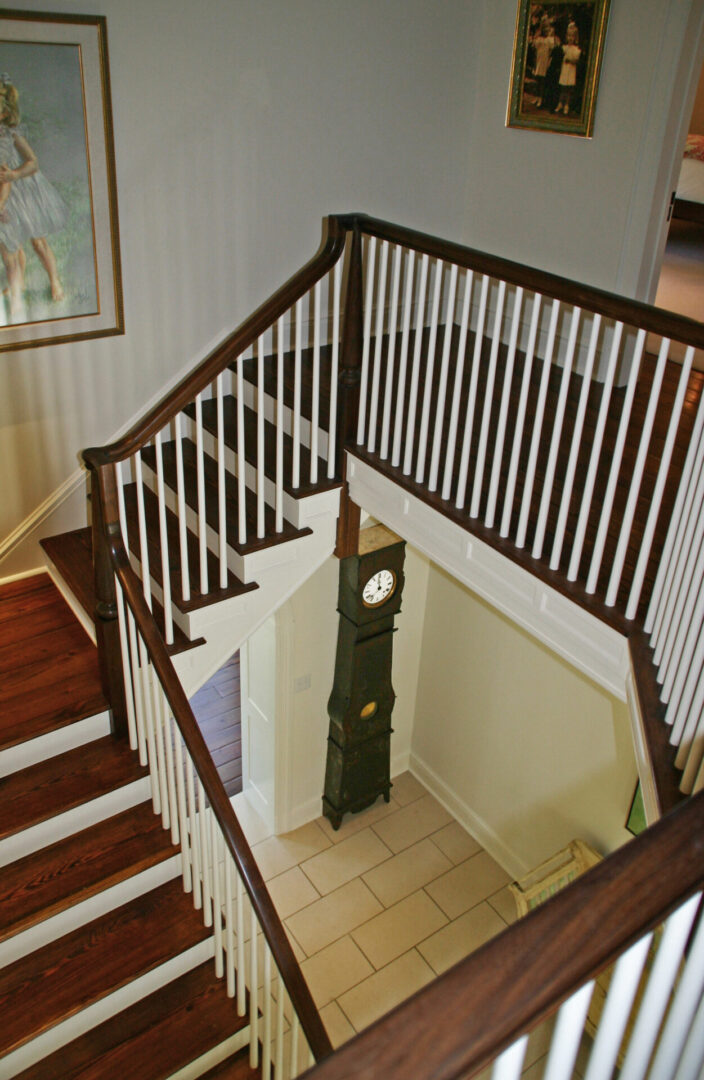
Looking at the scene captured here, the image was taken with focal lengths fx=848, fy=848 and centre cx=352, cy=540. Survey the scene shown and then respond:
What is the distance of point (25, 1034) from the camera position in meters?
2.66

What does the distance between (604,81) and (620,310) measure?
2194 millimetres

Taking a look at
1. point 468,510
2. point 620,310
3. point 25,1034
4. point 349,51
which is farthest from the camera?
point 349,51

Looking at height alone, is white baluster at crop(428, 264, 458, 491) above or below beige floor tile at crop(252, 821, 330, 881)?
above

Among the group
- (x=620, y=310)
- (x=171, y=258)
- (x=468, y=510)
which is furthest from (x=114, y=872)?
(x=171, y=258)

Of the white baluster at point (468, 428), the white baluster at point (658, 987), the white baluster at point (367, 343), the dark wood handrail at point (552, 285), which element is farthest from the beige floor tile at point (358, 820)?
the white baluster at point (658, 987)

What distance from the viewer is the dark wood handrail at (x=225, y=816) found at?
2.50 m

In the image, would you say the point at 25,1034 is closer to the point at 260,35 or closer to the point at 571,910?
the point at 571,910

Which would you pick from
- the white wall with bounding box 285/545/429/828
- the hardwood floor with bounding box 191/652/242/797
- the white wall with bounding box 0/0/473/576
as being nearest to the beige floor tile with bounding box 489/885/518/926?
the white wall with bounding box 285/545/429/828

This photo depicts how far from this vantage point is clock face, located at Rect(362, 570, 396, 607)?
557cm

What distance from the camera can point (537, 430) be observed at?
290 centimetres

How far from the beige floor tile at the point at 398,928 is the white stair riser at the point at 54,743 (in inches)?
117

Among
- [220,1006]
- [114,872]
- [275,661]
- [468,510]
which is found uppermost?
[468,510]

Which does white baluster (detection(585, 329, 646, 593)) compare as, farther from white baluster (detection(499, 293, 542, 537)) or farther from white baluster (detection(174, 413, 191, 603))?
white baluster (detection(174, 413, 191, 603))

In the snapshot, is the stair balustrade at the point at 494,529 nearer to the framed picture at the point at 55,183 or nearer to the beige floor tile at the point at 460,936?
the framed picture at the point at 55,183
